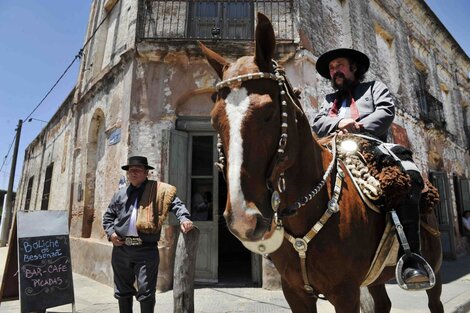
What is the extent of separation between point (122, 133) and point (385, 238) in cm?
602

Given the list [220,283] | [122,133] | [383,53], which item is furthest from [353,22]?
[220,283]

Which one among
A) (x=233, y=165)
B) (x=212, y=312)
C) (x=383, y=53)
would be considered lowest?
(x=212, y=312)

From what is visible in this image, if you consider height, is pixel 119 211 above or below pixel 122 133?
below

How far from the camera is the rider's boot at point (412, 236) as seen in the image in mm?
1934

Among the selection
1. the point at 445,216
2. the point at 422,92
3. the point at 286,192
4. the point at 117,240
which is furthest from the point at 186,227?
the point at 422,92

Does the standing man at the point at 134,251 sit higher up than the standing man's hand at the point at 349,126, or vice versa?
the standing man's hand at the point at 349,126

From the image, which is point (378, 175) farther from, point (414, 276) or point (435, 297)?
point (435, 297)

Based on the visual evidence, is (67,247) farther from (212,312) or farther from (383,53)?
(383,53)

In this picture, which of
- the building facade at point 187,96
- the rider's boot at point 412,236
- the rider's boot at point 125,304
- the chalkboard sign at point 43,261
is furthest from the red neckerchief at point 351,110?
the chalkboard sign at point 43,261

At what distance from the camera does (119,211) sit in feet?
11.9

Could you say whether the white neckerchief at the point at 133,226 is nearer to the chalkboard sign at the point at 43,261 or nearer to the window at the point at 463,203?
the chalkboard sign at the point at 43,261

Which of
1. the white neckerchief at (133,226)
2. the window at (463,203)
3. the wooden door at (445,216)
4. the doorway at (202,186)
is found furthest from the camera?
the window at (463,203)

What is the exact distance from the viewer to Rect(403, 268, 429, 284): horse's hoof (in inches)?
75.3

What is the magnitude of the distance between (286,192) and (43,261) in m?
3.98
